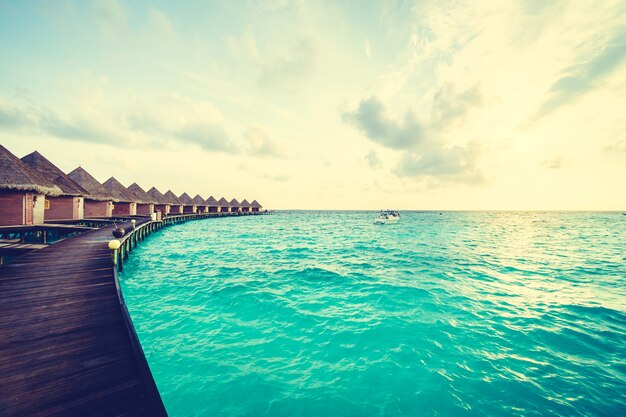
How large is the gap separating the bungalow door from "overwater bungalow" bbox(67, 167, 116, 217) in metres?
9.94

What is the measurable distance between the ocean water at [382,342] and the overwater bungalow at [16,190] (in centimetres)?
1007

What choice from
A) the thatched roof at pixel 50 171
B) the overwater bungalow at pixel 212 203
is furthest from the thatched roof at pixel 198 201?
the thatched roof at pixel 50 171

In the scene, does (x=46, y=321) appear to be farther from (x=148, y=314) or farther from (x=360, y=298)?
(x=360, y=298)

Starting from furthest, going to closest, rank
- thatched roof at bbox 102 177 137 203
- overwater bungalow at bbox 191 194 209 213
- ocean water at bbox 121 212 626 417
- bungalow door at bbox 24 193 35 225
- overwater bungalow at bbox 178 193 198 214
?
overwater bungalow at bbox 191 194 209 213, overwater bungalow at bbox 178 193 198 214, thatched roof at bbox 102 177 137 203, bungalow door at bbox 24 193 35 225, ocean water at bbox 121 212 626 417

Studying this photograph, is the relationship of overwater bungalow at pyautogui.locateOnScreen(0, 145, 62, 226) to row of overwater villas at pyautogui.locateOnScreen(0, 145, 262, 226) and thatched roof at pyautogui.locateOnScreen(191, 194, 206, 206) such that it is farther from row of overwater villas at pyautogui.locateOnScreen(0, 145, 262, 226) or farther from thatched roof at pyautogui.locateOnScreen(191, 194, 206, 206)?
thatched roof at pyautogui.locateOnScreen(191, 194, 206, 206)

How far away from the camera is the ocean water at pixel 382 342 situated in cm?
512

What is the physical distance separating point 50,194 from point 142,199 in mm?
23925

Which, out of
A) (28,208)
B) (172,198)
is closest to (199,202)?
(172,198)

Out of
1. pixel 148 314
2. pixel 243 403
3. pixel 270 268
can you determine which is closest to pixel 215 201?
pixel 270 268

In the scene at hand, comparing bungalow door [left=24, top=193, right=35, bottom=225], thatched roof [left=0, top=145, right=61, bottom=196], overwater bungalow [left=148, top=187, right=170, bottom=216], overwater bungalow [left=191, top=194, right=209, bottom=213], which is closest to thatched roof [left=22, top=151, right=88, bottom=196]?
bungalow door [left=24, top=193, right=35, bottom=225]

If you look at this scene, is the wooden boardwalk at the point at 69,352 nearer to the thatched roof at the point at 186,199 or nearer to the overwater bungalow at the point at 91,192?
the overwater bungalow at the point at 91,192

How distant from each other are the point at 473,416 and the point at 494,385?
1213mm

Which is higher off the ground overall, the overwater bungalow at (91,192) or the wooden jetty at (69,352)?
the overwater bungalow at (91,192)

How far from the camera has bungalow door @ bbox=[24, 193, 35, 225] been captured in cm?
1689
